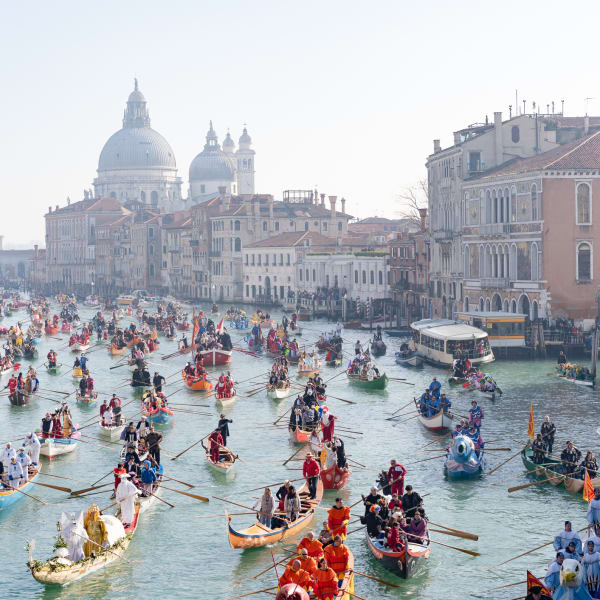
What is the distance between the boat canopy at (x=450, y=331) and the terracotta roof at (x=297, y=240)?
4725cm

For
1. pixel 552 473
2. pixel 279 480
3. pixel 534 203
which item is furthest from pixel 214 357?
pixel 552 473

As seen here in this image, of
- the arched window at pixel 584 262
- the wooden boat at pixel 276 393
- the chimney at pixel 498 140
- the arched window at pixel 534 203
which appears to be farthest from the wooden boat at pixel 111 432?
the chimney at pixel 498 140

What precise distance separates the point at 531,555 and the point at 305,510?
17.4ft

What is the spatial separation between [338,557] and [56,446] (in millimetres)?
16119

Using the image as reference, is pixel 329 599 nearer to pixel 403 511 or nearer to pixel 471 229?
pixel 403 511

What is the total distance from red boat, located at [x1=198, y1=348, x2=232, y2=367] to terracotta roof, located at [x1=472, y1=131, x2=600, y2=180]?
20.2 meters

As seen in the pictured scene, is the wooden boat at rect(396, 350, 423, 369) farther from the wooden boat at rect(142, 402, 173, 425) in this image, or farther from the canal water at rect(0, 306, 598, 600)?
the wooden boat at rect(142, 402, 173, 425)

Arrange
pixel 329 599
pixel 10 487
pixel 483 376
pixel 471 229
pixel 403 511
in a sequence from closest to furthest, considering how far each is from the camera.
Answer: pixel 329 599, pixel 403 511, pixel 10 487, pixel 483 376, pixel 471 229

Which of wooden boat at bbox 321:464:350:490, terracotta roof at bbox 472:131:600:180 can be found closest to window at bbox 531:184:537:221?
terracotta roof at bbox 472:131:600:180

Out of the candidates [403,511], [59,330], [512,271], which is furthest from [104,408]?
[59,330]

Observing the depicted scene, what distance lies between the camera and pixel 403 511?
1005 inches

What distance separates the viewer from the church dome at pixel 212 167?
608 ft

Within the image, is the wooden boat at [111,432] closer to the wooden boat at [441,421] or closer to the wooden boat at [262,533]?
the wooden boat at [441,421]

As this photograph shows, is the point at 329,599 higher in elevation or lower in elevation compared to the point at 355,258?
lower
